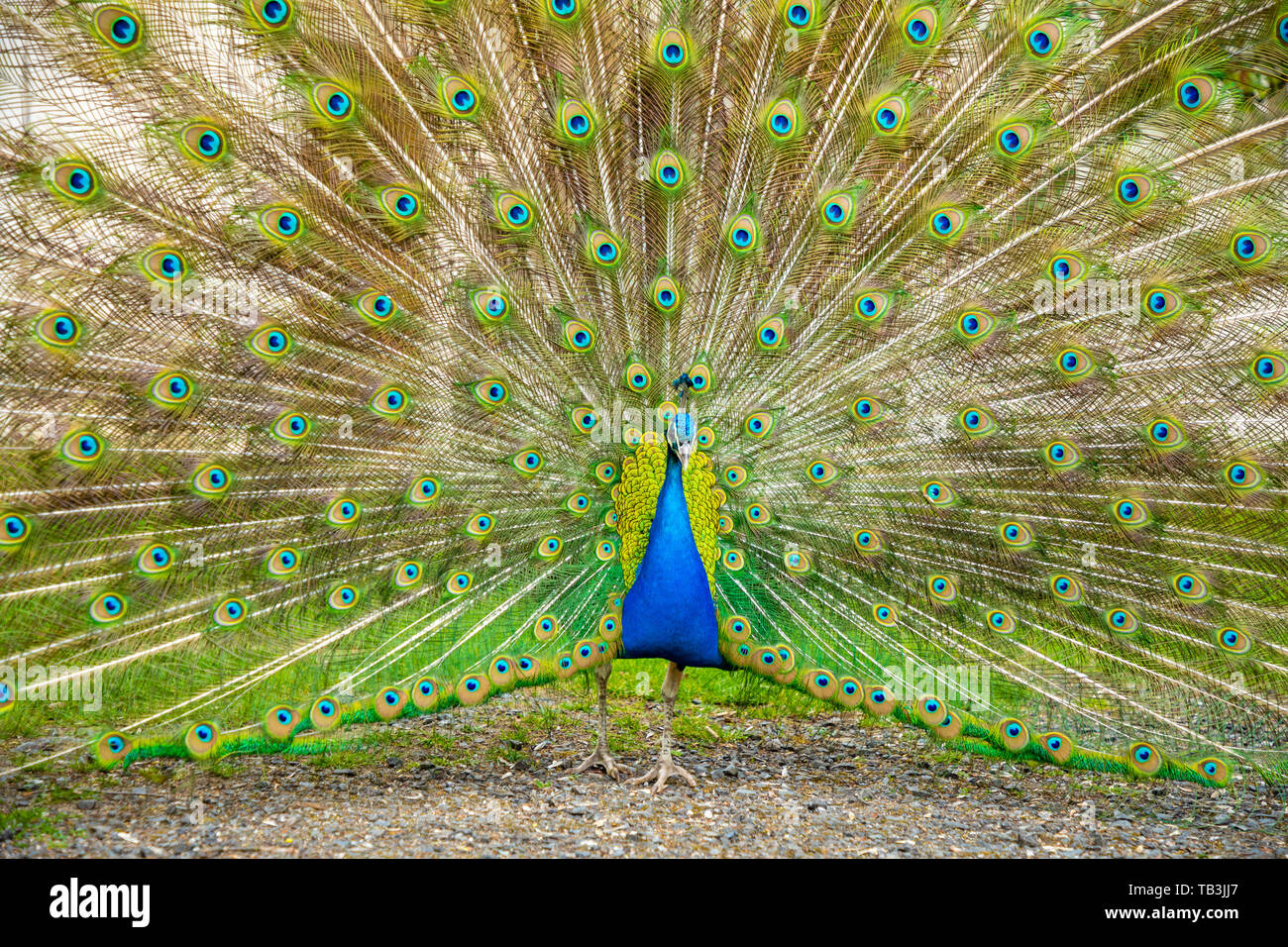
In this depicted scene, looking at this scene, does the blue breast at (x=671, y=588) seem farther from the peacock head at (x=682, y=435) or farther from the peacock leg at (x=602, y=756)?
the peacock leg at (x=602, y=756)

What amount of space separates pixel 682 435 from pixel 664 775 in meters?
1.55

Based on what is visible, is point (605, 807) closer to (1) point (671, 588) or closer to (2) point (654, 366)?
(1) point (671, 588)

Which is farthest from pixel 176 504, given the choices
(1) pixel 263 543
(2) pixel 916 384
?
(2) pixel 916 384

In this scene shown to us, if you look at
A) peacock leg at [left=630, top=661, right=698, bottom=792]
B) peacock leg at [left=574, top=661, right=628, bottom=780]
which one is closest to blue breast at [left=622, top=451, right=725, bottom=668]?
peacock leg at [left=630, top=661, right=698, bottom=792]

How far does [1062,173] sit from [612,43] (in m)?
1.71

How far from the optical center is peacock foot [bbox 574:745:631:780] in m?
4.32

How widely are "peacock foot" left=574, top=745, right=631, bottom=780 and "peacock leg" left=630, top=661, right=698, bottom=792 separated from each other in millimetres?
106

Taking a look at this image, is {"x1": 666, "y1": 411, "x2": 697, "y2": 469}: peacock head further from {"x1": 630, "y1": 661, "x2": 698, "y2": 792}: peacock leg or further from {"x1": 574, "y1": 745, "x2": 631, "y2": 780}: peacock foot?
{"x1": 574, "y1": 745, "x2": 631, "y2": 780}: peacock foot

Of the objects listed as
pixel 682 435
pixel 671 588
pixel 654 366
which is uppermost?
pixel 654 366

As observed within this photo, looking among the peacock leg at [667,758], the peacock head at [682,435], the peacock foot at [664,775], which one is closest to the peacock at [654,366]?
the peacock head at [682,435]

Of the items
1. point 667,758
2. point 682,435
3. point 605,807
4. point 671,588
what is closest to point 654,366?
point 682,435

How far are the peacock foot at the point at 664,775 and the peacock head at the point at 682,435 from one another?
141 cm

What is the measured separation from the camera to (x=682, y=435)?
3600mm

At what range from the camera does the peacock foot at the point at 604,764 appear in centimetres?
432
